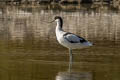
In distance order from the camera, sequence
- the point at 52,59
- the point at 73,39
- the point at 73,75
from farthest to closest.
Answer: the point at 52,59
the point at 73,39
the point at 73,75

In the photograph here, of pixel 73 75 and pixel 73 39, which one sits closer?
pixel 73 75

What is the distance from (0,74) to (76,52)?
4.01 m

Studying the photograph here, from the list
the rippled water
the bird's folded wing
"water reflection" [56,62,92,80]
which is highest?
the bird's folded wing

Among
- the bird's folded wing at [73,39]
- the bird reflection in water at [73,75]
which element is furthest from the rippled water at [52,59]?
the bird's folded wing at [73,39]

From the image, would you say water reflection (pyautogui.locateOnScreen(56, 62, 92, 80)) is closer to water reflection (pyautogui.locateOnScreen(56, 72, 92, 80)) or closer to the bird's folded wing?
water reflection (pyautogui.locateOnScreen(56, 72, 92, 80))

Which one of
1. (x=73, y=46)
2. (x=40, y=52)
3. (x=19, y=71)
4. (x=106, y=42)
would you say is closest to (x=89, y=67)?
(x=73, y=46)

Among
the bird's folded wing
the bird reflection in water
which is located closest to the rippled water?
the bird reflection in water

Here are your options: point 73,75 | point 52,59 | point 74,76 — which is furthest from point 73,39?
point 74,76

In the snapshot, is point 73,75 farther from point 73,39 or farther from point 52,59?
point 52,59

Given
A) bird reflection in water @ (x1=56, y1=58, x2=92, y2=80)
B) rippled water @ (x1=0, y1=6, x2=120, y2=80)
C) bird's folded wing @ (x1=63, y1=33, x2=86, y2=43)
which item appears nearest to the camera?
bird reflection in water @ (x1=56, y1=58, x2=92, y2=80)

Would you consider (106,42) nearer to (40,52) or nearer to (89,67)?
(40,52)

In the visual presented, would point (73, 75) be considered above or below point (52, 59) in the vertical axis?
above

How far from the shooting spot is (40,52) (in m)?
13.7

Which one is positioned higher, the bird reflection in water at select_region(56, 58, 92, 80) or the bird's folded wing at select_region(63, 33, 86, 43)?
the bird's folded wing at select_region(63, 33, 86, 43)
